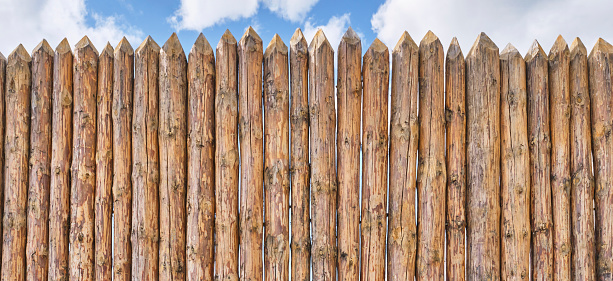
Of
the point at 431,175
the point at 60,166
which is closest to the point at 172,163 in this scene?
the point at 60,166

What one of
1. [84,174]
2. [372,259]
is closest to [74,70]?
[84,174]

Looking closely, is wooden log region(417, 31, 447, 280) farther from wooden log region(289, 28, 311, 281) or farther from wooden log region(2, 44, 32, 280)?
wooden log region(2, 44, 32, 280)

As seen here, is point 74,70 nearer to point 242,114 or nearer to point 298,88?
point 242,114

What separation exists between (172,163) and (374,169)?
2124 mm

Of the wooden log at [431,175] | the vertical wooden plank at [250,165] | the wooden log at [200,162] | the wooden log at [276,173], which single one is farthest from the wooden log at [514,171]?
the wooden log at [200,162]

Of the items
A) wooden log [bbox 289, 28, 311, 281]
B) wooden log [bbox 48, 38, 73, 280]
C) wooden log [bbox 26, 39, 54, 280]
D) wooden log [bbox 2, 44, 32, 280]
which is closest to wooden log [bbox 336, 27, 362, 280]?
wooden log [bbox 289, 28, 311, 281]

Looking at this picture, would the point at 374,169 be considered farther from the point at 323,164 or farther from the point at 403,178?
the point at 323,164

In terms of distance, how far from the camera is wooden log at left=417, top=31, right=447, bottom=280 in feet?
14.5

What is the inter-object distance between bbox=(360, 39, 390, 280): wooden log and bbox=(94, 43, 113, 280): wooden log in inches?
108

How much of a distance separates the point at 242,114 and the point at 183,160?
810 millimetres

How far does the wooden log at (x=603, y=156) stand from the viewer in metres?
4.50

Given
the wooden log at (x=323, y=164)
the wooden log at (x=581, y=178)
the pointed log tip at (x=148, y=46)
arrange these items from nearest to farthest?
the wooden log at (x=323, y=164) → the wooden log at (x=581, y=178) → the pointed log tip at (x=148, y=46)

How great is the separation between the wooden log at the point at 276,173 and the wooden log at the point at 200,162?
0.59 metres

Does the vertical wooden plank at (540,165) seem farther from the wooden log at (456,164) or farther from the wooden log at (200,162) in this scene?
the wooden log at (200,162)
